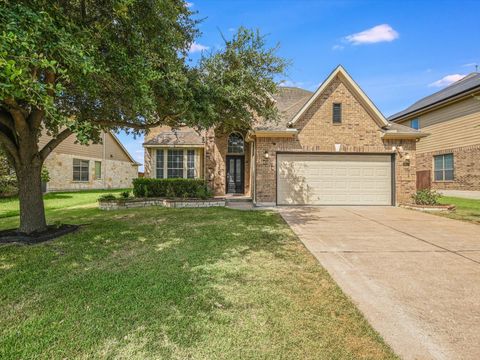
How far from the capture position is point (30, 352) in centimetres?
244

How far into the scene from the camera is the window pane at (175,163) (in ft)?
53.0

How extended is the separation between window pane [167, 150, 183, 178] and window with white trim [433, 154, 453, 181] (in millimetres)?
17109

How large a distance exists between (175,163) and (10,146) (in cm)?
1006

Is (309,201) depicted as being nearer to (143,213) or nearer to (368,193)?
(368,193)

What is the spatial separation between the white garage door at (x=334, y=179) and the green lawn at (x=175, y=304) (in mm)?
6531

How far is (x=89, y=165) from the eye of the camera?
2294 cm

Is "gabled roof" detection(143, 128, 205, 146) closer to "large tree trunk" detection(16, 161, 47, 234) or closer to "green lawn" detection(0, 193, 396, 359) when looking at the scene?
"large tree trunk" detection(16, 161, 47, 234)

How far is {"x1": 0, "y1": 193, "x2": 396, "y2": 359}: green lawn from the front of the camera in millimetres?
2484

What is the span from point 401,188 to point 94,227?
12913 millimetres

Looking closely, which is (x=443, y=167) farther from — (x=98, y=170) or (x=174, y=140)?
(x=98, y=170)

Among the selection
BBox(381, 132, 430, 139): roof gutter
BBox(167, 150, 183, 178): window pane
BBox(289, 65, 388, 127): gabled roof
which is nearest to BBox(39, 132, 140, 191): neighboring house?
BBox(167, 150, 183, 178): window pane

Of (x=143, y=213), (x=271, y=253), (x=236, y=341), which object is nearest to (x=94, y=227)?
(x=143, y=213)

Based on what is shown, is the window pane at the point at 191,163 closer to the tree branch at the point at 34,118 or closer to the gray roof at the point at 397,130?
the tree branch at the point at 34,118

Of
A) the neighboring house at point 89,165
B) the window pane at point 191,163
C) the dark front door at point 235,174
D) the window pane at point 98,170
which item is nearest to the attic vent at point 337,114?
the dark front door at point 235,174
